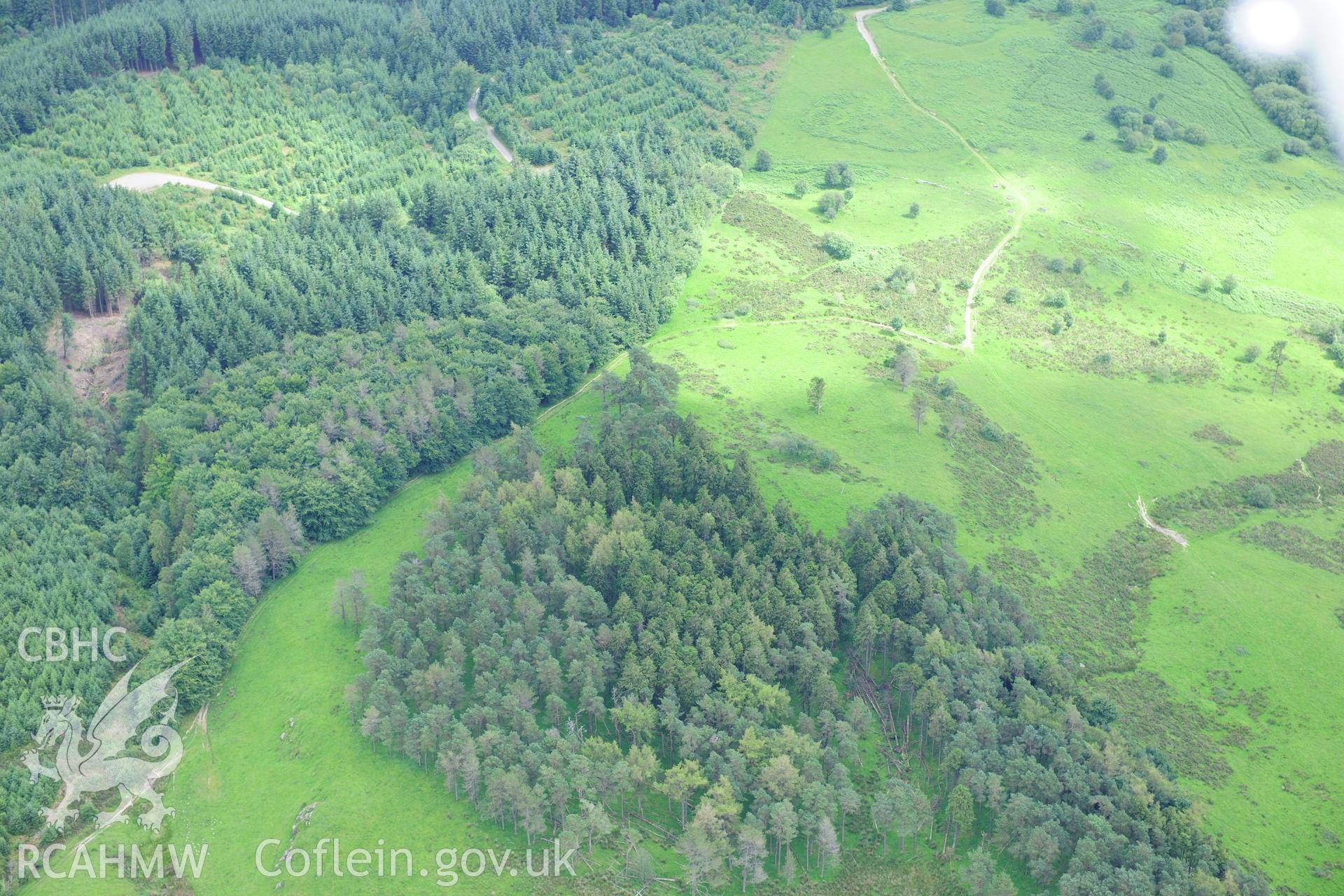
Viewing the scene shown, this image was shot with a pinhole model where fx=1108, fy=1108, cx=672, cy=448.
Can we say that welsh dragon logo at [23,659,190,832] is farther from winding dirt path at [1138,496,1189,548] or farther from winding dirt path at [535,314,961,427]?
winding dirt path at [1138,496,1189,548]

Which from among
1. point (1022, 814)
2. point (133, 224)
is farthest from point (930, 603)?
point (133, 224)

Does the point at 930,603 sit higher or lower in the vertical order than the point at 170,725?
higher

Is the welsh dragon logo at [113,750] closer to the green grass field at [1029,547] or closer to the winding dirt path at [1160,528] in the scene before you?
the green grass field at [1029,547]

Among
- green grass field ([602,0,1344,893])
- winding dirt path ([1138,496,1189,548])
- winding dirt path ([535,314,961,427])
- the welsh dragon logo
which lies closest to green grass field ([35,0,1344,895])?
green grass field ([602,0,1344,893])

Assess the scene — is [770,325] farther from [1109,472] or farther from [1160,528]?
[1160,528]

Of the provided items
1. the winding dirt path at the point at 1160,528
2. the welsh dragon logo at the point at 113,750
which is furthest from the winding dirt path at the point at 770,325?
the welsh dragon logo at the point at 113,750

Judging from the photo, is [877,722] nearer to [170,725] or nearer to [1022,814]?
[1022,814]
